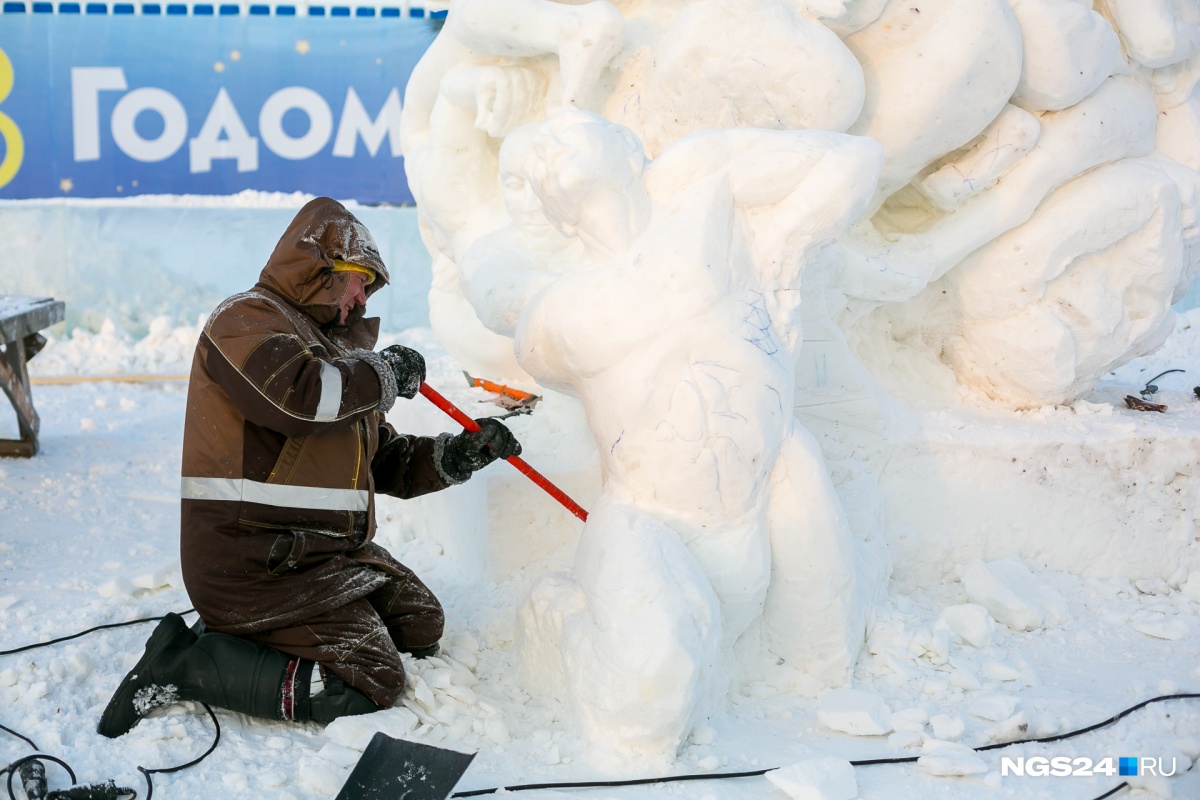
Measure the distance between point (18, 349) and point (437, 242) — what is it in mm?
2221

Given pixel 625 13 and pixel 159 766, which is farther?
pixel 625 13

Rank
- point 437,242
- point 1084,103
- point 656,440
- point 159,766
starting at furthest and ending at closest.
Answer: point 437,242, point 1084,103, point 656,440, point 159,766

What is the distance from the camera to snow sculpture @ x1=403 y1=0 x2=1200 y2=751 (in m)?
2.84

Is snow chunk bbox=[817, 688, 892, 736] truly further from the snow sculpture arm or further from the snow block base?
the snow sculpture arm

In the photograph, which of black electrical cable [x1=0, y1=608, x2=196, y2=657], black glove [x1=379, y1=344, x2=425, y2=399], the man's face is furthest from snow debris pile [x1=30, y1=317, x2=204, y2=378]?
black glove [x1=379, y1=344, x2=425, y2=399]

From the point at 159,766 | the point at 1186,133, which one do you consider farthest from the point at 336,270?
the point at 1186,133

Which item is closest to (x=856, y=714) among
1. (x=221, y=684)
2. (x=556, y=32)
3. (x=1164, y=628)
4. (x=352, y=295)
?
(x=1164, y=628)

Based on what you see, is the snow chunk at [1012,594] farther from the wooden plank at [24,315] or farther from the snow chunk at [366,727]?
the wooden plank at [24,315]

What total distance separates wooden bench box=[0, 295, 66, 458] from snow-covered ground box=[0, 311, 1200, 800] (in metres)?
0.83

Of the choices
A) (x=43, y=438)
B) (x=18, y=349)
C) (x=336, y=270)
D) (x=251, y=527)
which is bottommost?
(x=43, y=438)

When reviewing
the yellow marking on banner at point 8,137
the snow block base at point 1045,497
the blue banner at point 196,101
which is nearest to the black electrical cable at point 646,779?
the snow block base at point 1045,497

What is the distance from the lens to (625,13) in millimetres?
3973

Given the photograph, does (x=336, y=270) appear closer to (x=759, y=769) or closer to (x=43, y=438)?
(x=759, y=769)

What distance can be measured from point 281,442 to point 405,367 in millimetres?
373
